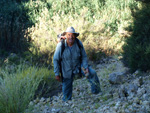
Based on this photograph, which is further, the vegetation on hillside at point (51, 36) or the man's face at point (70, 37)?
the vegetation on hillside at point (51, 36)

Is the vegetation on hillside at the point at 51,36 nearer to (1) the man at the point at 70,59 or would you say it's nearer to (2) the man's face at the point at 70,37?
(1) the man at the point at 70,59

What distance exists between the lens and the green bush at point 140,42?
6323 mm

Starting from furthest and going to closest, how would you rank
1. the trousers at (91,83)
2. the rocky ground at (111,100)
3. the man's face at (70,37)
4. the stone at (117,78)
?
the stone at (117,78), the trousers at (91,83), the man's face at (70,37), the rocky ground at (111,100)

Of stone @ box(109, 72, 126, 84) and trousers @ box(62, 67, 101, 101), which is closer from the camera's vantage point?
trousers @ box(62, 67, 101, 101)

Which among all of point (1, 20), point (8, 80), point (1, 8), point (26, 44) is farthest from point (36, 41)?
point (8, 80)

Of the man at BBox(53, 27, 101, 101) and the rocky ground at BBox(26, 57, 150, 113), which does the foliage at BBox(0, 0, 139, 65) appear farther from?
the man at BBox(53, 27, 101, 101)

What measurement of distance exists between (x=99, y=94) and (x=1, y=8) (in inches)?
387

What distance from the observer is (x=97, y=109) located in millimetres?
4445

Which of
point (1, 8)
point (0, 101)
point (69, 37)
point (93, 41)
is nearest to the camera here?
point (0, 101)

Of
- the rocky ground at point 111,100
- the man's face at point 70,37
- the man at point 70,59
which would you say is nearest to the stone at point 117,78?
the rocky ground at point 111,100

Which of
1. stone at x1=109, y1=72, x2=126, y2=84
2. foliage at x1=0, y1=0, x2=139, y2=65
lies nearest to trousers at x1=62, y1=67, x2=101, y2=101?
stone at x1=109, y1=72, x2=126, y2=84

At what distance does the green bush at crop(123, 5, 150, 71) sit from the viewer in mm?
6323

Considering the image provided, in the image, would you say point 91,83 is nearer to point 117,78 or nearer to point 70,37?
point 117,78

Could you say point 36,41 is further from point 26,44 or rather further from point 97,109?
point 97,109
